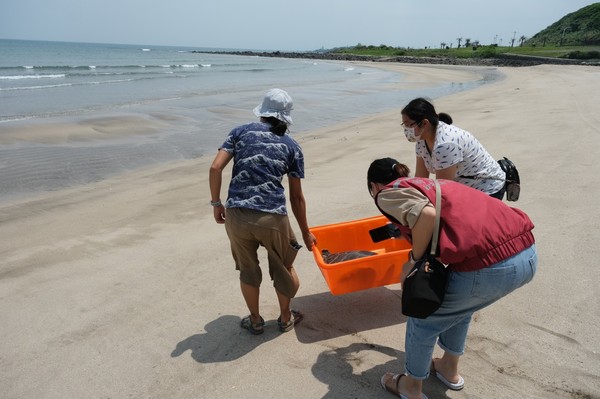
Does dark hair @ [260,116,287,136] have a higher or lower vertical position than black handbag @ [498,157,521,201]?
higher

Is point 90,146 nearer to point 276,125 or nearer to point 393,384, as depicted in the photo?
point 276,125

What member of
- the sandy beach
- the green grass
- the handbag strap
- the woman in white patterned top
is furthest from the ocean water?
the green grass

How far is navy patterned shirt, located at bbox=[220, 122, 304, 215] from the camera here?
301cm

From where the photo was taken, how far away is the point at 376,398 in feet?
9.18

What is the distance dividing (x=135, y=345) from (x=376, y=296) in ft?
6.61

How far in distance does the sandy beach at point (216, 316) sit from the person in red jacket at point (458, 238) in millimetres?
778

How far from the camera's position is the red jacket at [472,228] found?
2160 millimetres

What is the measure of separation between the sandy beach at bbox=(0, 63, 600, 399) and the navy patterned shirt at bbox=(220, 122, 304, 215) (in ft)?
3.69

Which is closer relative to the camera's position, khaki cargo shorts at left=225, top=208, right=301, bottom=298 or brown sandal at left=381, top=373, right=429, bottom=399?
brown sandal at left=381, top=373, right=429, bottom=399

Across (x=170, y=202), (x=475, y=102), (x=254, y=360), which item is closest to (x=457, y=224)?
(x=254, y=360)

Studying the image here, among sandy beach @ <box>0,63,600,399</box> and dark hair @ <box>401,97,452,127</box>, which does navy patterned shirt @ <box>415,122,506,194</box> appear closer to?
dark hair @ <box>401,97,452,127</box>

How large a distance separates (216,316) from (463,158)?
2.31 meters

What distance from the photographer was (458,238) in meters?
2.15

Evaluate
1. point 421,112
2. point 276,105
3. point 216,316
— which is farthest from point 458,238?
point 216,316
